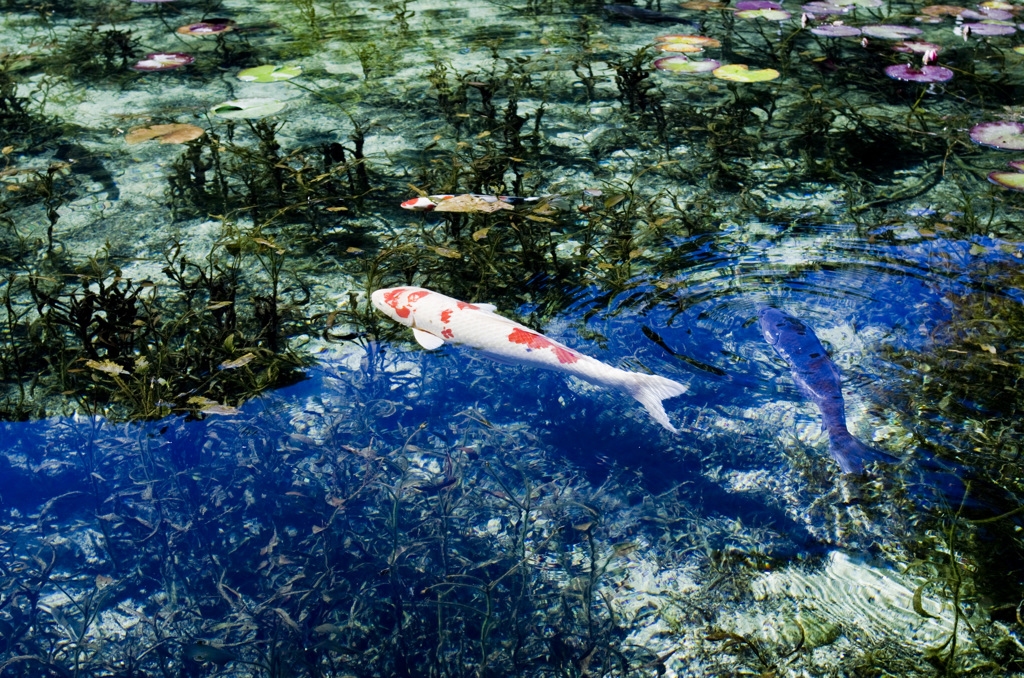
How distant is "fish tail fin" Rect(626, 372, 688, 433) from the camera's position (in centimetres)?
309

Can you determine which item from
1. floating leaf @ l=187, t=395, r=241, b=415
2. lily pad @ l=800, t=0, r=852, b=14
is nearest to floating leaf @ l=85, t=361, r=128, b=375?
floating leaf @ l=187, t=395, r=241, b=415

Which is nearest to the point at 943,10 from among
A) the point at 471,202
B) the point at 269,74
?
the point at 471,202

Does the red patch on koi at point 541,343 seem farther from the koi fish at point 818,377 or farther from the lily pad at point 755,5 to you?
the lily pad at point 755,5

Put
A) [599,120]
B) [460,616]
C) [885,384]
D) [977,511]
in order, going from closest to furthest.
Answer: [460,616] → [977,511] → [885,384] → [599,120]

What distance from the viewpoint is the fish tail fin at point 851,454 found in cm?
295

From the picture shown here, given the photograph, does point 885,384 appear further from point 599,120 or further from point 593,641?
point 599,120

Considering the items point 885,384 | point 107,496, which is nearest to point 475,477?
point 107,496

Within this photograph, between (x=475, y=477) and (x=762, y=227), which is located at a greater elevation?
(x=762, y=227)

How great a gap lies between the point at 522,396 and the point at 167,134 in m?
3.09

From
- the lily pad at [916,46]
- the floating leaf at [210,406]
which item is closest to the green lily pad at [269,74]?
the floating leaf at [210,406]

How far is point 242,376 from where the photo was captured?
338 centimetres

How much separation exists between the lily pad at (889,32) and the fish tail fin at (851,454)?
16.0 feet

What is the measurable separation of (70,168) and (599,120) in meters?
3.63

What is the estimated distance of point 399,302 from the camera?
141 inches
